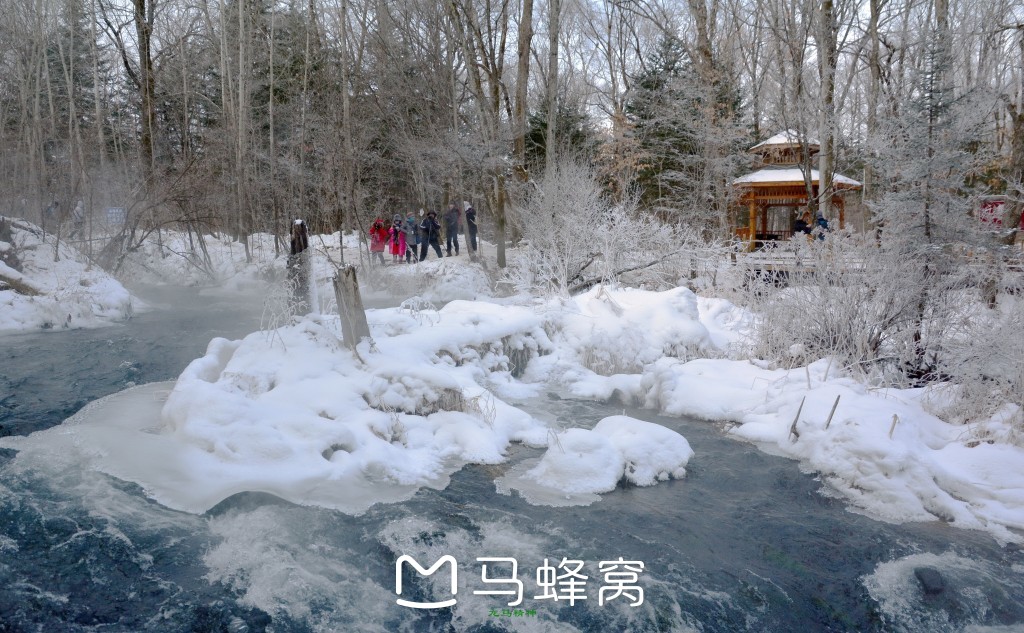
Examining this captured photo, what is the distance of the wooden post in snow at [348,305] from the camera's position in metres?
7.69

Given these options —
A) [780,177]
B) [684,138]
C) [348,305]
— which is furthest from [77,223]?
[780,177]

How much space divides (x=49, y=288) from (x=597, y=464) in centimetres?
1224

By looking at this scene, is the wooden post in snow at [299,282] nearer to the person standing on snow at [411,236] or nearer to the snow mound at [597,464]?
the snow mound at [597,464]

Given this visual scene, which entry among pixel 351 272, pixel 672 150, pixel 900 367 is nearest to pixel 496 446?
pixel 351 272

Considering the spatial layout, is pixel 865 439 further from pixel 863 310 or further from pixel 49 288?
pixel 49 288

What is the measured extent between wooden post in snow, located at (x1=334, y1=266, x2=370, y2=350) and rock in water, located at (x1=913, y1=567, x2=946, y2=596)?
18.5 feet

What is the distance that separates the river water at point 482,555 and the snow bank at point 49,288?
7.64 metres

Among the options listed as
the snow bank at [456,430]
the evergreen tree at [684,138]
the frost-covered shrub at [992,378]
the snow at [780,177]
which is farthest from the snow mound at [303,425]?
the snow at [780,177]

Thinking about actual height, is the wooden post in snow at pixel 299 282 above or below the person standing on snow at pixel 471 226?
below

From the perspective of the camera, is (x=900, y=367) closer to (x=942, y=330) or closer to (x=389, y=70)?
(x=942, y=330)

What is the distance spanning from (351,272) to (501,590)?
4.49 m

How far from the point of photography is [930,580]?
457 centimetres
